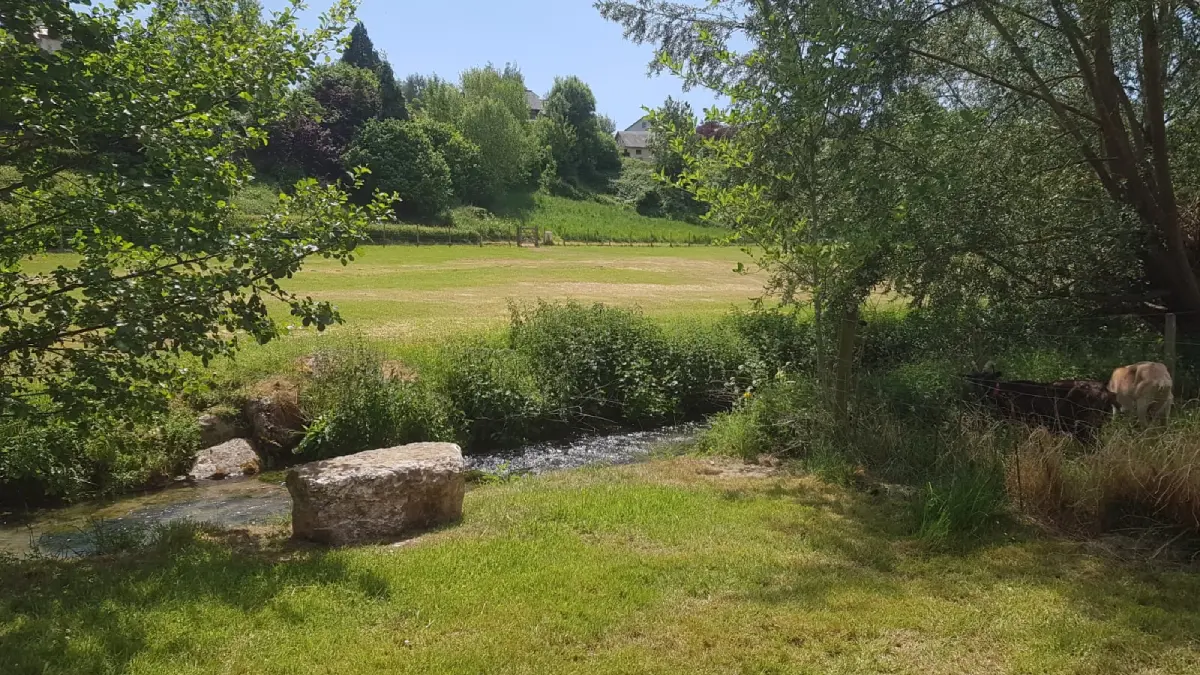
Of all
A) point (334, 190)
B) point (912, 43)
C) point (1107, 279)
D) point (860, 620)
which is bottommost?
point (860, 620)

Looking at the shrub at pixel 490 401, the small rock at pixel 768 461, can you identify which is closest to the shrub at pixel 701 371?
the shrub at pixel 490 401

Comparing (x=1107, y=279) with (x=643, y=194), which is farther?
(x=643, y=194)

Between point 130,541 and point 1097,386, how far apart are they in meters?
9.56


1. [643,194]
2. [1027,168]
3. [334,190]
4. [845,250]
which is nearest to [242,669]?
[334,190]

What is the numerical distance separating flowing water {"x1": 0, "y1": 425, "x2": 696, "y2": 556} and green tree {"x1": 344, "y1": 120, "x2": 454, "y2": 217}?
45567 millimetres

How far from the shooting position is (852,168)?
8219mm

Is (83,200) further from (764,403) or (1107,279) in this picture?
(1107,279)

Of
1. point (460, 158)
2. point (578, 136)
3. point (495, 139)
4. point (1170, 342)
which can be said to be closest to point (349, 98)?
point (460, 158)

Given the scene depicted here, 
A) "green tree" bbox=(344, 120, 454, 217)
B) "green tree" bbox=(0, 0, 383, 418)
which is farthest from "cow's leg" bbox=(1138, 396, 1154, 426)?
"green tree" bbox=(344, 120, 454, 217)

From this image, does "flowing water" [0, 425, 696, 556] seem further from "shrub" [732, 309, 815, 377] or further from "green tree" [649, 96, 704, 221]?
"green tree" [649, 96, 704, 221]

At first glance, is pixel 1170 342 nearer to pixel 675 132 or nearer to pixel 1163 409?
pixel 1163 409

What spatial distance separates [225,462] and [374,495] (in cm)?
576

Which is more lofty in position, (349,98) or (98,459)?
(349,98)

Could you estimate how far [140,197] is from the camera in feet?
17.0
